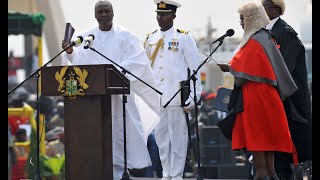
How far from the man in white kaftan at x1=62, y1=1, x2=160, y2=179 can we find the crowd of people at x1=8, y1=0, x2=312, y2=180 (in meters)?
0.01

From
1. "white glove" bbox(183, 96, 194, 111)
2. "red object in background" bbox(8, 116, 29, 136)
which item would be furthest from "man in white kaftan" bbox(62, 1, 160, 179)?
"red object in background" bbox(8, 116, 29, 136)

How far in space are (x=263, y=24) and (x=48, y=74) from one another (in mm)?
2564

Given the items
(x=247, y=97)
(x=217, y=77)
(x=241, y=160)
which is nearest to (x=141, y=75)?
(x=247, y=97)

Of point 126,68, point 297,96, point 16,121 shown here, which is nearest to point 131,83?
point 126,68

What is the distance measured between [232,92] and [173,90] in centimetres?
201

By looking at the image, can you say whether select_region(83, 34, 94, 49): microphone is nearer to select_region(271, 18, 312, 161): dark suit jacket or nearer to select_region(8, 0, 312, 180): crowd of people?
select_region(8, 0, 312, 180): crowd of people

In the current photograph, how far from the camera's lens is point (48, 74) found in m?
11.5

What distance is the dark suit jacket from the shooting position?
36.9 ft

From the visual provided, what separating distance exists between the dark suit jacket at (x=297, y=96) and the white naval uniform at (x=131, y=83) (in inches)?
79.1

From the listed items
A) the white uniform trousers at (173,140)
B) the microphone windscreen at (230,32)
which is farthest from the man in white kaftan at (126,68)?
the microphone windscreen at (230,32)

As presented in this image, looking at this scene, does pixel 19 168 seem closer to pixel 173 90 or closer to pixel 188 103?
pixel 173 90

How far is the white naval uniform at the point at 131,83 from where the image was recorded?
12484mm

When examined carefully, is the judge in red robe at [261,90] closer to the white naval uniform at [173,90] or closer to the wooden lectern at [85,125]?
the wooden lectern at [85,125]

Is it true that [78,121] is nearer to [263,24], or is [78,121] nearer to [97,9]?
[97,9]
